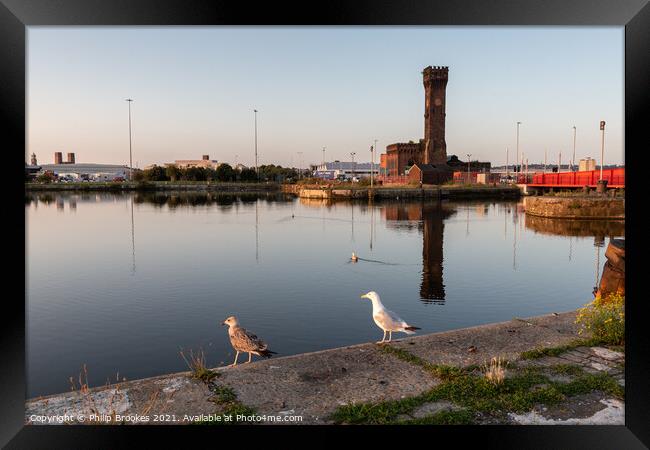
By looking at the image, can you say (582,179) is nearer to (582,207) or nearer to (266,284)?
(582,207)

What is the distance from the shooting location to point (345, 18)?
18.4 ft

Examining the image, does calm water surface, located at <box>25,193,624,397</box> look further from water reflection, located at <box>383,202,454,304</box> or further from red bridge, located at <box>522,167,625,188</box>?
red bridge, located at <box>522,167,625,188</box>

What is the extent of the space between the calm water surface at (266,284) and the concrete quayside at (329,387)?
379cm

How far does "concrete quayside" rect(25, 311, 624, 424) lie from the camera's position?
5844 mm

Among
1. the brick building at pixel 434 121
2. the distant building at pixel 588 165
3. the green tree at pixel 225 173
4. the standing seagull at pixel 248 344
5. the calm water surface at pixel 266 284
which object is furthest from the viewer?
the green tree at pixel 225 173

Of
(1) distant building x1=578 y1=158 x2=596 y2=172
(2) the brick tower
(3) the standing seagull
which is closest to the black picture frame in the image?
(3) the standing seagull

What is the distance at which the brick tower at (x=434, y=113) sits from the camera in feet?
359

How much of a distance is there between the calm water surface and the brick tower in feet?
237

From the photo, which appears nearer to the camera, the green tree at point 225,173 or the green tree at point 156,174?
the green tree at point 156,174

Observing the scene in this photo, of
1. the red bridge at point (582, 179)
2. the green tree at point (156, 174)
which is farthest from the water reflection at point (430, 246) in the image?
the green tree at point (156, 174)

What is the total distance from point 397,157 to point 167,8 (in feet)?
416

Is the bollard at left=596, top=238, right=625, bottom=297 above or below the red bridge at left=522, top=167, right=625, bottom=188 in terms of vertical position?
below

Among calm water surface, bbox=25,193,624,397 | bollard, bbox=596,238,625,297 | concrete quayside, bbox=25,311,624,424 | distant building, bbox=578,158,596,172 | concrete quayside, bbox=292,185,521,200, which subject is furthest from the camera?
concrete quayside, bbox=292,185,521,200

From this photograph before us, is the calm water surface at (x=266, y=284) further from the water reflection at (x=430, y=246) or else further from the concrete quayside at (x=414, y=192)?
the concrete quayside at (x=414, y=192)
